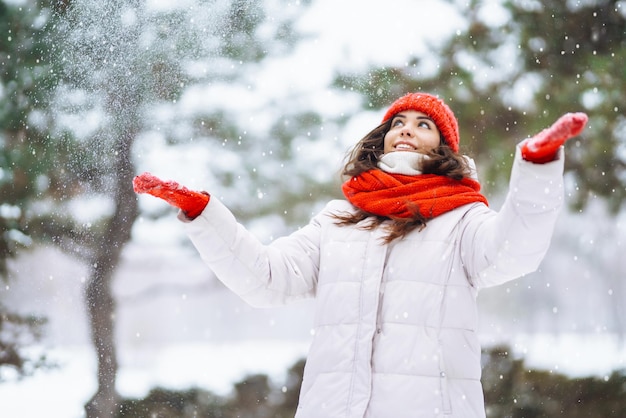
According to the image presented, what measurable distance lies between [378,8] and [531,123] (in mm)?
822

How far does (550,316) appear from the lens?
9.12 feet

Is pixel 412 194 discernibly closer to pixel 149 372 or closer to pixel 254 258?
pixel 254 258

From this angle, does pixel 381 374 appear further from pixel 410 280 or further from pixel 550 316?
pixel 550 316

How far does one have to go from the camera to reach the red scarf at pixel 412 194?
1.29 meters

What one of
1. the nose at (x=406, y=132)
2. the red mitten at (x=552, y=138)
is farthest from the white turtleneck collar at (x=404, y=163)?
the red mitten at (x=552, y=138)

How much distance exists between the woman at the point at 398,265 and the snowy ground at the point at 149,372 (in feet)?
4.25

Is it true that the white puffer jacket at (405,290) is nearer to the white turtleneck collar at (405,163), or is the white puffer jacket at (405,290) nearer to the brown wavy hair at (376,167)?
the brown wavy hair at (376,167)

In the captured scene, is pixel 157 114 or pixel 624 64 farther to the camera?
pixel 624 64

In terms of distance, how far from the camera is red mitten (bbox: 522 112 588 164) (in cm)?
96

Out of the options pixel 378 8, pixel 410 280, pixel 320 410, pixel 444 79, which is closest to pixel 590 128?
pixel 444 79

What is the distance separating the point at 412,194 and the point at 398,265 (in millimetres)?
155

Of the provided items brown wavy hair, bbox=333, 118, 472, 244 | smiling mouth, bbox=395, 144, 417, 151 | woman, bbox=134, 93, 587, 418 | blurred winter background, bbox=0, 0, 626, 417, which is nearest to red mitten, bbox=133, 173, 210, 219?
woman, bbox=134, 93, 587, 418

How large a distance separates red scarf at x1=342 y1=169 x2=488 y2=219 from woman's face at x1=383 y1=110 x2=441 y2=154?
0.37 feet

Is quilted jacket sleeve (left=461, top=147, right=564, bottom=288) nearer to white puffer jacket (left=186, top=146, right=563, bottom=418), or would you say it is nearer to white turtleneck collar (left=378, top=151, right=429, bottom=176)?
white puffer jacket (left=186, top=146, right=563, bottom=418)
